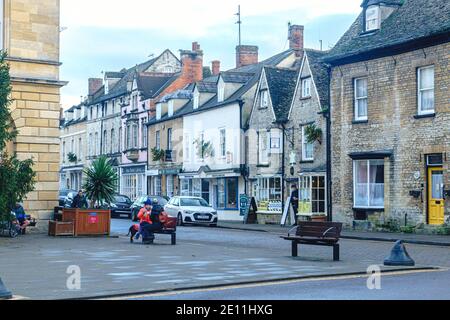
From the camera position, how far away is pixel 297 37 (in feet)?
167

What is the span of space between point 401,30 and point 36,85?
606 inches

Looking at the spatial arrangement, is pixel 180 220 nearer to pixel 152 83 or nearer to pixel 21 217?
pixel 21 217

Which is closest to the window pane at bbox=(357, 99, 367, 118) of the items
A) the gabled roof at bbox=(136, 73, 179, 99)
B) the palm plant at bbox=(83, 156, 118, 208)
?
the palm plant at bbox=(83, 156, 118, 208)

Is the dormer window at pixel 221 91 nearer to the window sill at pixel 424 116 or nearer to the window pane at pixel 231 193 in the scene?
the window pane at pixel 231 193

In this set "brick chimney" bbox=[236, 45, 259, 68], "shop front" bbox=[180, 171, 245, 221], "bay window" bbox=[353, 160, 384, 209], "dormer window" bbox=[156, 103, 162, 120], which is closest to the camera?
"bay window" bbox=[353, 160, 384, 209]

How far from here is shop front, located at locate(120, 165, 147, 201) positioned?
210 feet

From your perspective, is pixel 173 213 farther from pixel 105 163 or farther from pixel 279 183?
pixel 105 163

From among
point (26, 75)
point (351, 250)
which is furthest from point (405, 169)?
point (26, 75)

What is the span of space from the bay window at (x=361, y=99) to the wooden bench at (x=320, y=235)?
1541cm

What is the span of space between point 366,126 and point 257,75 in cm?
1608

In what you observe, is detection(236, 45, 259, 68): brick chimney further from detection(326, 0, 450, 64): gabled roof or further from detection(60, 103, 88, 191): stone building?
detection(60, 103, 88, 191): stone building

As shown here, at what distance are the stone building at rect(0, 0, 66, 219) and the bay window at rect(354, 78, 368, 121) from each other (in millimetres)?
13125

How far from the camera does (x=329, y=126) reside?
37.2 meters
